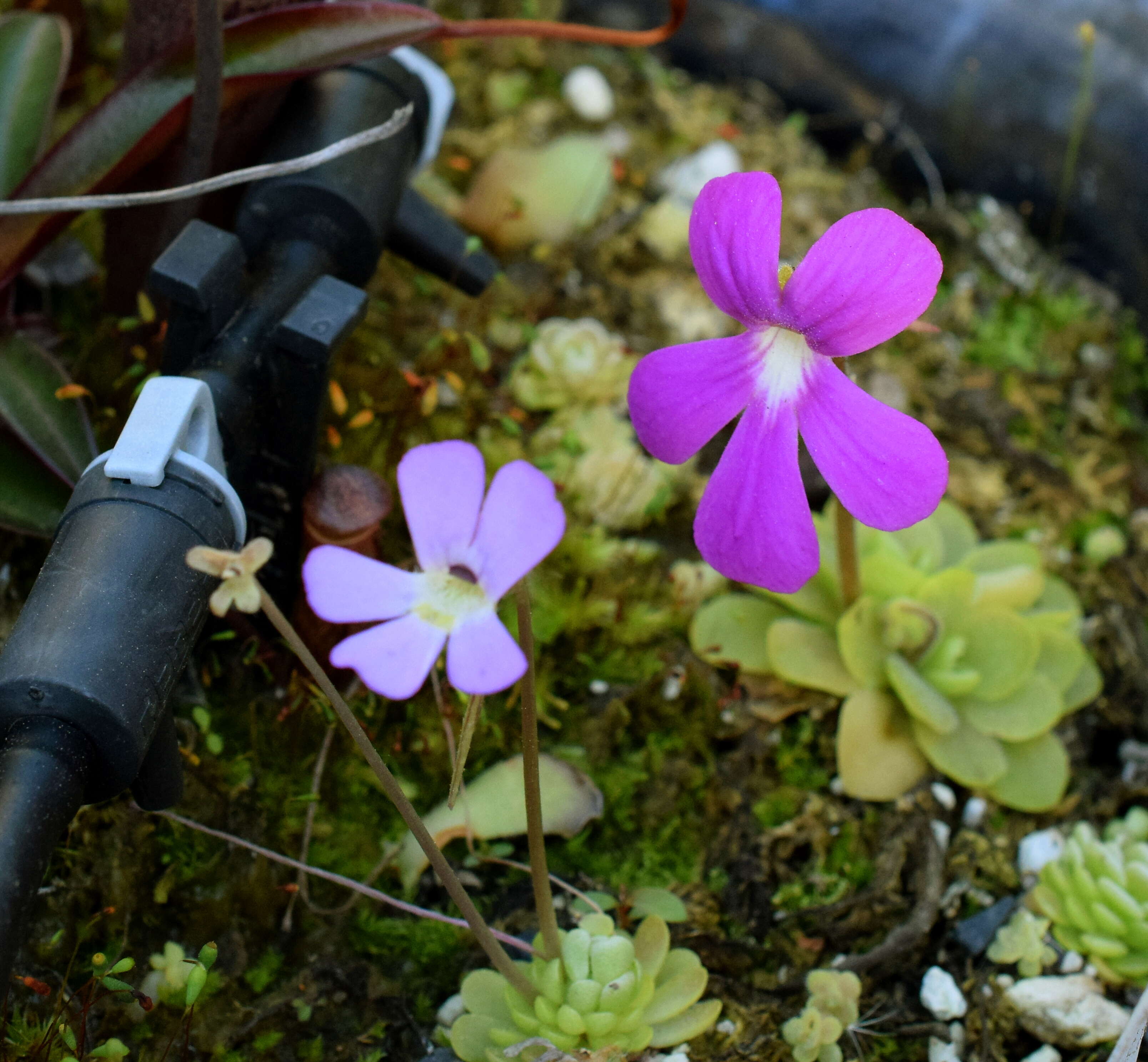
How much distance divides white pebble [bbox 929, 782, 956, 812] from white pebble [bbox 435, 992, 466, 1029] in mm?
676

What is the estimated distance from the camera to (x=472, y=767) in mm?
1299

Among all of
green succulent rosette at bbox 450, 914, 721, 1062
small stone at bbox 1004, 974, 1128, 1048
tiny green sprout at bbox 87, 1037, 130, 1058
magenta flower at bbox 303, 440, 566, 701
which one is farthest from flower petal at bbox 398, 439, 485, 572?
small stone at bbox 1004, 974, 1128, 1048

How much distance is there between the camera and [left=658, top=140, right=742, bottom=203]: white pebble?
2004 millimetres

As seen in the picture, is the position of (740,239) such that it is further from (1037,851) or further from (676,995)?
(1037,851)

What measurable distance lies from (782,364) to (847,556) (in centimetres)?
43

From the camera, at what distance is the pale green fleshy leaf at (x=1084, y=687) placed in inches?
57.7

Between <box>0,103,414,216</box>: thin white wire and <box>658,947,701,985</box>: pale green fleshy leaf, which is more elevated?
<box>0,103,414,216</box>: thin white wire

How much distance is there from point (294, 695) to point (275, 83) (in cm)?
73

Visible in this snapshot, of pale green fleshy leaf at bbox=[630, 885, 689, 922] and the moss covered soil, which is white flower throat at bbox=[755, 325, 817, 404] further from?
pale green fleshy leaf at bbox=[630, 885, 689, 922]

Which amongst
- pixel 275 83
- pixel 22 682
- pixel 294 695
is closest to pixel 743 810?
pixel 294 695

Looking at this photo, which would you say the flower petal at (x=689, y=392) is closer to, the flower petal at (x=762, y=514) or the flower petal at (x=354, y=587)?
the flower petal at (x=762, y=514)

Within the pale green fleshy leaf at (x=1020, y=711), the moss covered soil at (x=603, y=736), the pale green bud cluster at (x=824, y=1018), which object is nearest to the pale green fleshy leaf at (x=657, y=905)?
the moss covered soil at (x=603, y=736)

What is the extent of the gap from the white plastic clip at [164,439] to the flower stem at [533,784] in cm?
31

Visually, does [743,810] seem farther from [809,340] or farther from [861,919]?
[809,340]
